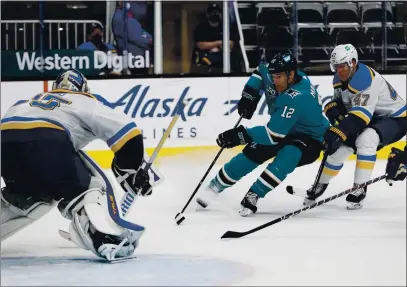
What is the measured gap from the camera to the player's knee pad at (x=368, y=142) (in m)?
3.38

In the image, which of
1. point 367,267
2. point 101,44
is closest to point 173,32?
point 101,44

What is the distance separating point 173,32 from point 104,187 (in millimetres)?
807

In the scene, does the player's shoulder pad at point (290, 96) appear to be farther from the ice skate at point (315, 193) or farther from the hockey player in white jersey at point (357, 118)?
the ice skate at point (315, 193)

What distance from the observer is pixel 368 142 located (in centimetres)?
338

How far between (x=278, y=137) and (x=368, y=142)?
0.37m

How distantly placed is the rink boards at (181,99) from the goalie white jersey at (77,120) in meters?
0.49

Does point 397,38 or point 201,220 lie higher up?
point 397,38

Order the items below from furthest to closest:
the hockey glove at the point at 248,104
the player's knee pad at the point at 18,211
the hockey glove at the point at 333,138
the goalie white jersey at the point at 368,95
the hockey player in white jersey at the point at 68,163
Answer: the hockey glove at the point at 248,104 < the goalie white jersey at the point at 368,95 < the hockey glove at the point at 333,138 < the player's knee pad at the point at 18,211 < the hockey player in white jersey at the point at 68,163

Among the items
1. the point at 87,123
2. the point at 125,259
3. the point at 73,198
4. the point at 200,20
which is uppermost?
the point at 200,20

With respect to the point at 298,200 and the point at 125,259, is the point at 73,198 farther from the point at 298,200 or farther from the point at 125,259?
the point at 298,200

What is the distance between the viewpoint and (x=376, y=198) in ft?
10.9

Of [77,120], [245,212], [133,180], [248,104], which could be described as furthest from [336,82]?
[77,120]

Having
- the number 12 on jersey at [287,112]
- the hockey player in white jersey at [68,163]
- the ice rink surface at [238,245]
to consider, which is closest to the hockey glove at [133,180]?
the hockey player in white jersey at [68,163]

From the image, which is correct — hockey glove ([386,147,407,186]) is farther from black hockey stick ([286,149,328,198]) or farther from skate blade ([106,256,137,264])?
skate blade ([106,256,137,264])
